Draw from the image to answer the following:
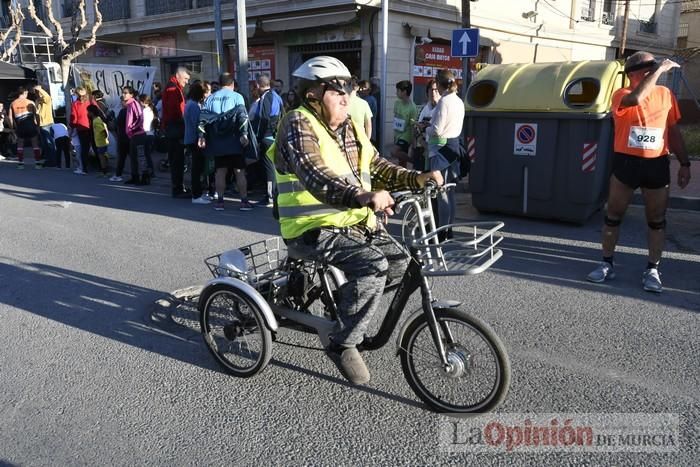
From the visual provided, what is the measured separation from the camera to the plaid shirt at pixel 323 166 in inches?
102

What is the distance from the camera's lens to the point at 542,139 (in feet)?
22.1

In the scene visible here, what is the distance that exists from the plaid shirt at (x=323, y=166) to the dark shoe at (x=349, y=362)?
0.84m

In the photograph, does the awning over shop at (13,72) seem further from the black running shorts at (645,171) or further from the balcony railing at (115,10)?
the black running shorts at (645,171)

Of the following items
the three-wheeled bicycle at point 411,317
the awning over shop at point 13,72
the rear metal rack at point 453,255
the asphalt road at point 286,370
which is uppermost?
the awning over shop at point 13,72

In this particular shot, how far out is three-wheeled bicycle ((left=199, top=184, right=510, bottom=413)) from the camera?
268cm

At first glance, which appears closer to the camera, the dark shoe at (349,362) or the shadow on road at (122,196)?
the dark shoe at (349,362)

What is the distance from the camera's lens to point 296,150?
2.74 metres

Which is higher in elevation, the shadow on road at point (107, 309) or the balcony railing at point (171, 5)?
the balcony railing at point (171, 5)

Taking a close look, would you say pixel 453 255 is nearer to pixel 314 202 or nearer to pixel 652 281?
pixel 314 202

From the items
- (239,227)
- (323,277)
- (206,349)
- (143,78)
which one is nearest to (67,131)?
(143,78)

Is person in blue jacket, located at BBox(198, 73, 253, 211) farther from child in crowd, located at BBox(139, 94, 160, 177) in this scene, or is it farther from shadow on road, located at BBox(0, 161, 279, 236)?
child in crowd, located at BBox(139, 94, 160, 177)

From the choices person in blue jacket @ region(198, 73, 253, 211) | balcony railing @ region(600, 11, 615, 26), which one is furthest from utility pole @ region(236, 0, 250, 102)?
balcony railing @ region(600, 11, 615, 26)

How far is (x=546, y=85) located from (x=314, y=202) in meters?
4.80

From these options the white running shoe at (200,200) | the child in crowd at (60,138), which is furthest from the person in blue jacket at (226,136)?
the child in crowd at (60,138)
